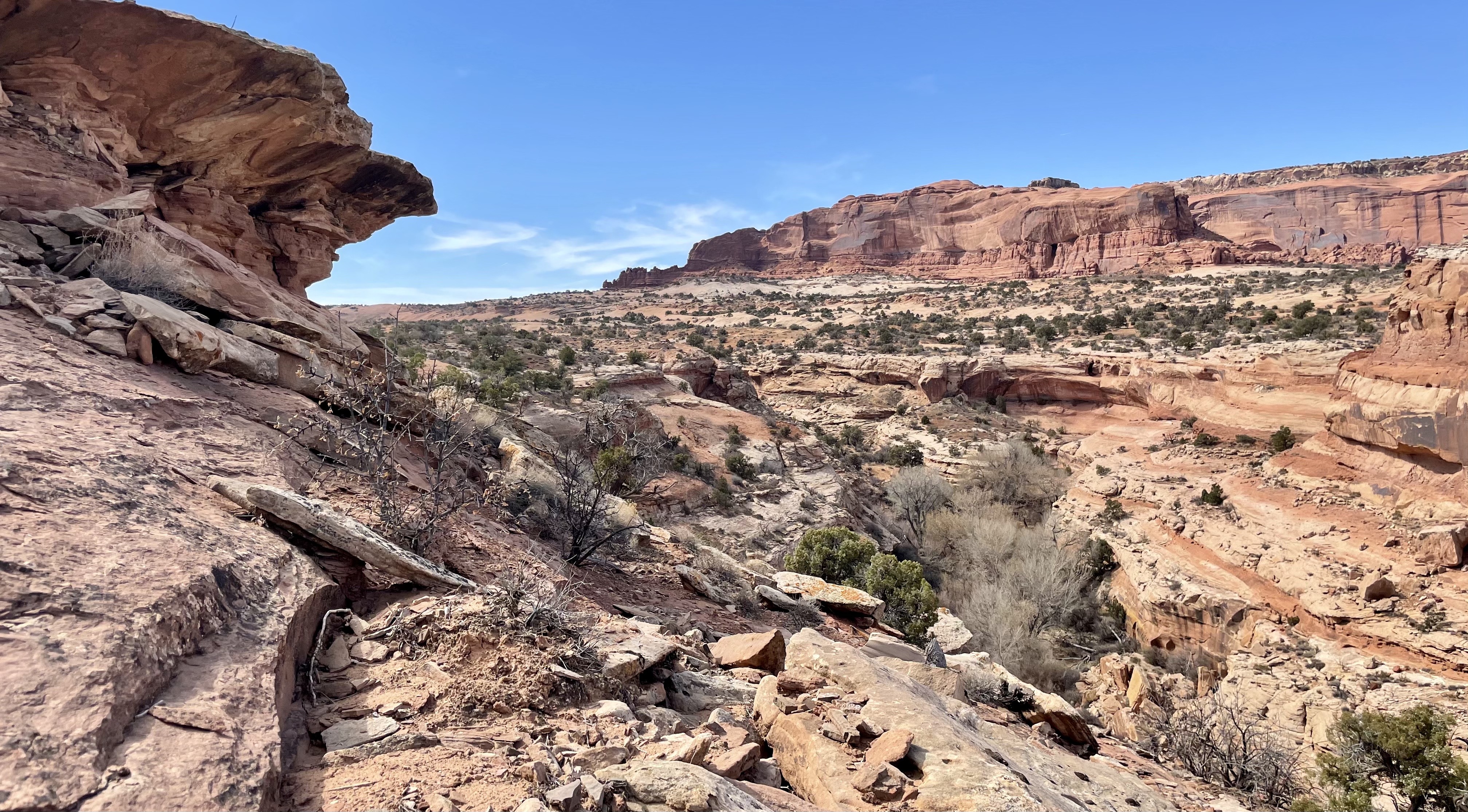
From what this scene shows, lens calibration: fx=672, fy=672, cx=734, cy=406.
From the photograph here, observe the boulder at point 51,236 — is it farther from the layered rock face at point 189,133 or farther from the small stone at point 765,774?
the small stone at point 765,774

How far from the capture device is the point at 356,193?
12953 millimetres

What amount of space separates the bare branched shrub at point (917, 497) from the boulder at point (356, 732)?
747 inches

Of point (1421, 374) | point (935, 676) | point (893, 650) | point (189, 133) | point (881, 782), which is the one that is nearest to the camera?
point (881, 782)

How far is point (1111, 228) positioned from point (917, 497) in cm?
5848

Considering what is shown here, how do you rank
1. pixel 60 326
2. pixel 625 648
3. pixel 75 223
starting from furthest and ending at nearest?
1. pixel 75 223
2. pixel 60 326
3. pixel 625 648

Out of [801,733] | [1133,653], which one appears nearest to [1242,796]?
[801,733]

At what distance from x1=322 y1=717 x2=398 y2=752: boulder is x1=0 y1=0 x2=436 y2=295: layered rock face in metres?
6.68

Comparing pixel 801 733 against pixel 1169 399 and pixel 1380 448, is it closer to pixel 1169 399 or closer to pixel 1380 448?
pixel 1380 448

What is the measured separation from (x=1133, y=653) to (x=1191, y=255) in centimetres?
5646

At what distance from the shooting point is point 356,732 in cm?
316

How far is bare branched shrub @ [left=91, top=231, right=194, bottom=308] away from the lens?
21.5 feet

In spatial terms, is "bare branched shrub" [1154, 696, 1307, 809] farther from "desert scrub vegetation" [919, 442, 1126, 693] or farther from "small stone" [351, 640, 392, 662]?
"small stone" [351, 640, 392, 662]

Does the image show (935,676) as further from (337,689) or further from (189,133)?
(189,133)

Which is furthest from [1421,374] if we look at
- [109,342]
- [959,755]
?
[109,342]
